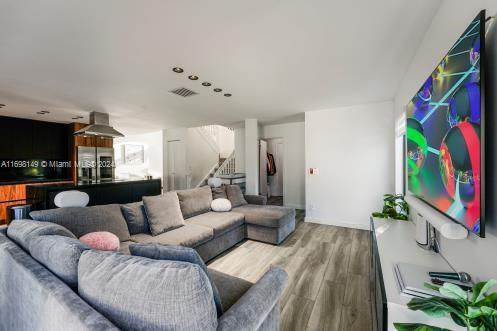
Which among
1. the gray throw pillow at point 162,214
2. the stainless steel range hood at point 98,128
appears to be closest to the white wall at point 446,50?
the gray throw pillow at point 162,214

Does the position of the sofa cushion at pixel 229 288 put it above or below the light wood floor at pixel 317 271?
above

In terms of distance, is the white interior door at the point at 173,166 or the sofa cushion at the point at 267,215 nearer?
the sofa cushion at the point at 267,215

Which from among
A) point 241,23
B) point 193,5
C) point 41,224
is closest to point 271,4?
point 241,23

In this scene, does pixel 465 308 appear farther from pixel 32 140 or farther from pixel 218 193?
pixel 32 140

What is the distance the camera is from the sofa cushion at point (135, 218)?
8.00ft

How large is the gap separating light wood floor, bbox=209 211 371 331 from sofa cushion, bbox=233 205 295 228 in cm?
34

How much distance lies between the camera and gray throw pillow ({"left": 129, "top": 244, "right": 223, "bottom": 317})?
1073 millimetres

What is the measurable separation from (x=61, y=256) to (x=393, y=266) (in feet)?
6.23

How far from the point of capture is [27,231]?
1432 mm

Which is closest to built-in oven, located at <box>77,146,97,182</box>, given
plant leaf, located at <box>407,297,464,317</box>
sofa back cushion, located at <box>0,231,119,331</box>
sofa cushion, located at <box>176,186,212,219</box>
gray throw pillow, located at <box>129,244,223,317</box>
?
sofa cushion, located at <box>176,186,212,219</box>

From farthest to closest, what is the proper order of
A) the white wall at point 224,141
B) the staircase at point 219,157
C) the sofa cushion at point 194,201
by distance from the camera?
the white wall at point 224,141, the staircase at point 219,157, the sofa cushion at point 194,201

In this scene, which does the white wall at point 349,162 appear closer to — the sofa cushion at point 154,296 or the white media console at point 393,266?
the white media console at point 393,266

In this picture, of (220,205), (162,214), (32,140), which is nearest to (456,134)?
(162,214)

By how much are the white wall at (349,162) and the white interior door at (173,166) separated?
15.0 feet
